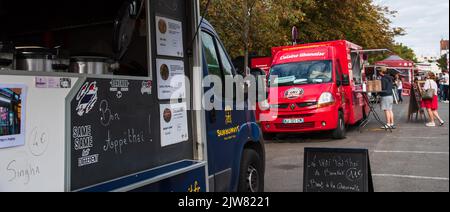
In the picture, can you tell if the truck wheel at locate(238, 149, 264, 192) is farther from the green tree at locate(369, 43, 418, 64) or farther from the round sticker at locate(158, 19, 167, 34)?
the green tree at locate(369, 43, 418, 64)

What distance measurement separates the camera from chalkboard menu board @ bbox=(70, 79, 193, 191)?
2.75m

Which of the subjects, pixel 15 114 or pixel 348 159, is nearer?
pixel 15 114

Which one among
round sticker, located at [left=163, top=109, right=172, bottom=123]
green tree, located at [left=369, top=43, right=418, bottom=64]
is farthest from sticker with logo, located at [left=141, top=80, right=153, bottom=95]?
green tree, located at [left=369, top=43, right=418, bottom=64]

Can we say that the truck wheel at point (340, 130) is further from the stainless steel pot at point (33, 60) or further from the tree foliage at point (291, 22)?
the stainless steel pot at point (33, 60)

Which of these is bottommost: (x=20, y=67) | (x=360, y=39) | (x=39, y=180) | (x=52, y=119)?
(x=39, y=180)

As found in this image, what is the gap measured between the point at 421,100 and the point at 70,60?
1298cm

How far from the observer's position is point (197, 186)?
3645 millimetres

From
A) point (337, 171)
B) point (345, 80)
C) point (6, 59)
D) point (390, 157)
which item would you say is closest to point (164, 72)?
point (6, 59)

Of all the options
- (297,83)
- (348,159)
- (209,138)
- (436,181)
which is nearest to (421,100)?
(297,83)

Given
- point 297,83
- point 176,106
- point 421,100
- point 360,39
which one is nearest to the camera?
point 176,106

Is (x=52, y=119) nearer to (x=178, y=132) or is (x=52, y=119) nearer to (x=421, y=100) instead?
(x=178, y=132)

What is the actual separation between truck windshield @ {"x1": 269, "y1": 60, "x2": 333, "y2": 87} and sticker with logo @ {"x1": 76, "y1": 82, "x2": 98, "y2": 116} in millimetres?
8735

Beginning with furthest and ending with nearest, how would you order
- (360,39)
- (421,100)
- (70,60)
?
(360,39)
(421,100)
(70,60)

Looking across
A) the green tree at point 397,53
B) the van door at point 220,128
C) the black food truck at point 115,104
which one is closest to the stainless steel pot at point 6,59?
the black food truck at point 115,104
